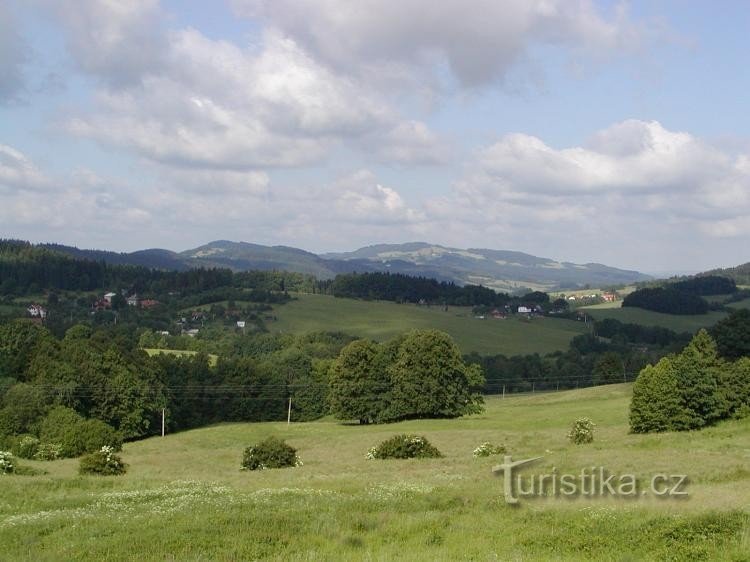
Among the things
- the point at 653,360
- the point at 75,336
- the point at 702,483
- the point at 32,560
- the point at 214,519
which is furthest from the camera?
the point at 653,360

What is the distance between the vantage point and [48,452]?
6156cm

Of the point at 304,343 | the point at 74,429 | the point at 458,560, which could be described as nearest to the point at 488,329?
the point at 304,343

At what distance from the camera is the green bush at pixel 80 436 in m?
62.4

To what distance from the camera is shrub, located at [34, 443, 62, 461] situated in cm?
6122

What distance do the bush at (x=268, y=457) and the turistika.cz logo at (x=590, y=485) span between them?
62.8 ft

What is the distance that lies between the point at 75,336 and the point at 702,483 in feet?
318

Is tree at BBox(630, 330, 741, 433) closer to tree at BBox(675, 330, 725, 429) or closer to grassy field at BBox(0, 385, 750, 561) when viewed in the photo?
tree at BBox(675, 330, 725, 429)

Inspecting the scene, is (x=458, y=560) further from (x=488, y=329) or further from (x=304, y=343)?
(x=488, y=329)

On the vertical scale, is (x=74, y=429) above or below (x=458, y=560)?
Result: below

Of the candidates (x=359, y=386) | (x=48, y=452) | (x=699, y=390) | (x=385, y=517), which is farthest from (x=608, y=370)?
(x=385, y=517)

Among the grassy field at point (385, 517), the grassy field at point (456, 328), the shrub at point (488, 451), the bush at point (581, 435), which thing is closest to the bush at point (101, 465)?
the grassy field at point (385, 517)

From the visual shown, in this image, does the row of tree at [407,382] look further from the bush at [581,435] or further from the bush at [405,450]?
the bush at [405,450]

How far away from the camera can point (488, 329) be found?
616 ft

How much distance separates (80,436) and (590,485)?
50.4 m
